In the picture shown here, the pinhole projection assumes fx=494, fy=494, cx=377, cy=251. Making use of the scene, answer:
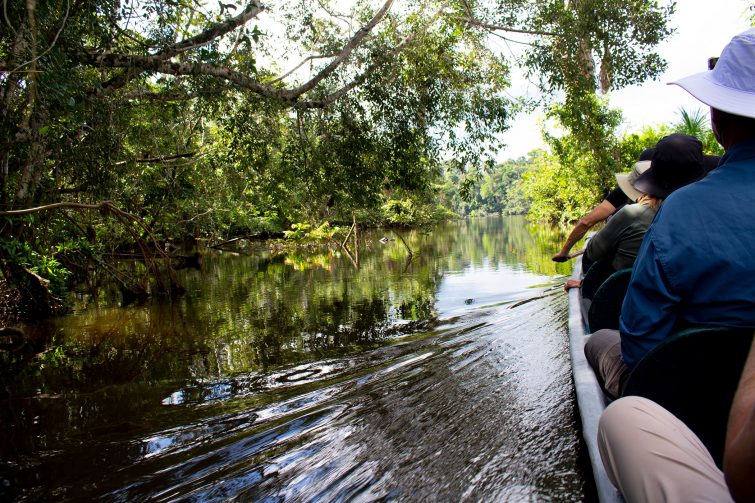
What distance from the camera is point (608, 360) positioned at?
225 cm

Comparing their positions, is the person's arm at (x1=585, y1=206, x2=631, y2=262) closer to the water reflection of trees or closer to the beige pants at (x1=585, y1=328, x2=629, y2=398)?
the beige pants at (x1=585, y1=328, x2=629, y2=398)

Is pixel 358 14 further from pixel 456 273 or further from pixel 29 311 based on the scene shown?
pixel 29 311

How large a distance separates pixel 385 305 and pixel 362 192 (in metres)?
2.51

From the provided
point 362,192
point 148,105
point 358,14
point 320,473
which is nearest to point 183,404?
point 320,473

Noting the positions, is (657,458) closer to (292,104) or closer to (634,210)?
(634,210)

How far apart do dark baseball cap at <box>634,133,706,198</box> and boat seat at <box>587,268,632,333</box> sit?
0.52 meters

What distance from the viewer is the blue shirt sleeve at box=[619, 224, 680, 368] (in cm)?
143

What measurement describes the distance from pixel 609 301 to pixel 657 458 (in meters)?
1.80

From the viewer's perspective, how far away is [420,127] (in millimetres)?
9648

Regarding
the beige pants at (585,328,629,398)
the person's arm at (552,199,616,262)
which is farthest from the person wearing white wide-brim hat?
the person's arm at (552,199,616,262)

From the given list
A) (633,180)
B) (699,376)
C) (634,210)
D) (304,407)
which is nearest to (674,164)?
(634,210)

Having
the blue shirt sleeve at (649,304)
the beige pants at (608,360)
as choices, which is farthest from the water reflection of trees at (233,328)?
the blue shirt sleeve at (649,304)

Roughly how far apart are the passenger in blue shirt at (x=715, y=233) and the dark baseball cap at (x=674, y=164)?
131 centimetres

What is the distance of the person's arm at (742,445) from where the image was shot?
941mm
